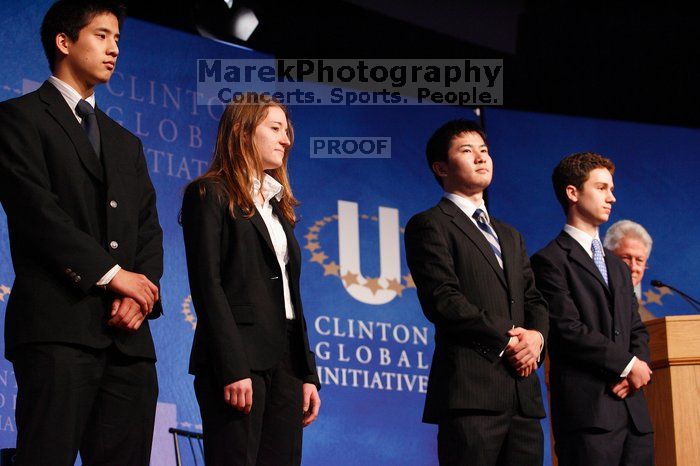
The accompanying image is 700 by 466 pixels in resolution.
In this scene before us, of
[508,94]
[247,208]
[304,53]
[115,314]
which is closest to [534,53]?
[508,94]

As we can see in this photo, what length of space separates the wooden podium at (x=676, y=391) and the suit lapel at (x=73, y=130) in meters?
2.03

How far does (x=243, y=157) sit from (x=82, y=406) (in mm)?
946

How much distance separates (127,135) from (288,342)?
0.69 m

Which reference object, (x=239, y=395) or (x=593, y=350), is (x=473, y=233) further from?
(x=239, y=395)

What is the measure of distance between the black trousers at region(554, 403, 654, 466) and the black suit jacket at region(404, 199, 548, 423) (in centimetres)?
27

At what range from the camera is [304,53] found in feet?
17.6

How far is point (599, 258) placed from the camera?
3332mm

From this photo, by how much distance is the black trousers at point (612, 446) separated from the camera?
298cm

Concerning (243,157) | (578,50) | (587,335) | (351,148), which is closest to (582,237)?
(587,335)

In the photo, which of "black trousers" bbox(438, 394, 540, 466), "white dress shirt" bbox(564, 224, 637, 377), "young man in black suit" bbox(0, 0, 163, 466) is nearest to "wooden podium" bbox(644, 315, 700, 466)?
"white dress shirt" bbox(564, 224, 637, 377)

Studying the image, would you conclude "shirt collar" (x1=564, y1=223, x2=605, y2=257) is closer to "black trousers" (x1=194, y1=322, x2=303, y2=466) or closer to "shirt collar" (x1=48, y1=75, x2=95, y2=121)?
"black trousers" (x1=194, y1=322, x2=303, y2=466)

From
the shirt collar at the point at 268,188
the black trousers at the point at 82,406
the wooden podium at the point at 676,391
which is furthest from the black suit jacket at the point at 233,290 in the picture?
the wooden podium at the point at 676,391

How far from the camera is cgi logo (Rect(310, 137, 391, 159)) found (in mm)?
5180

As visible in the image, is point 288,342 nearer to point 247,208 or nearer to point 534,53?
point 247,208
